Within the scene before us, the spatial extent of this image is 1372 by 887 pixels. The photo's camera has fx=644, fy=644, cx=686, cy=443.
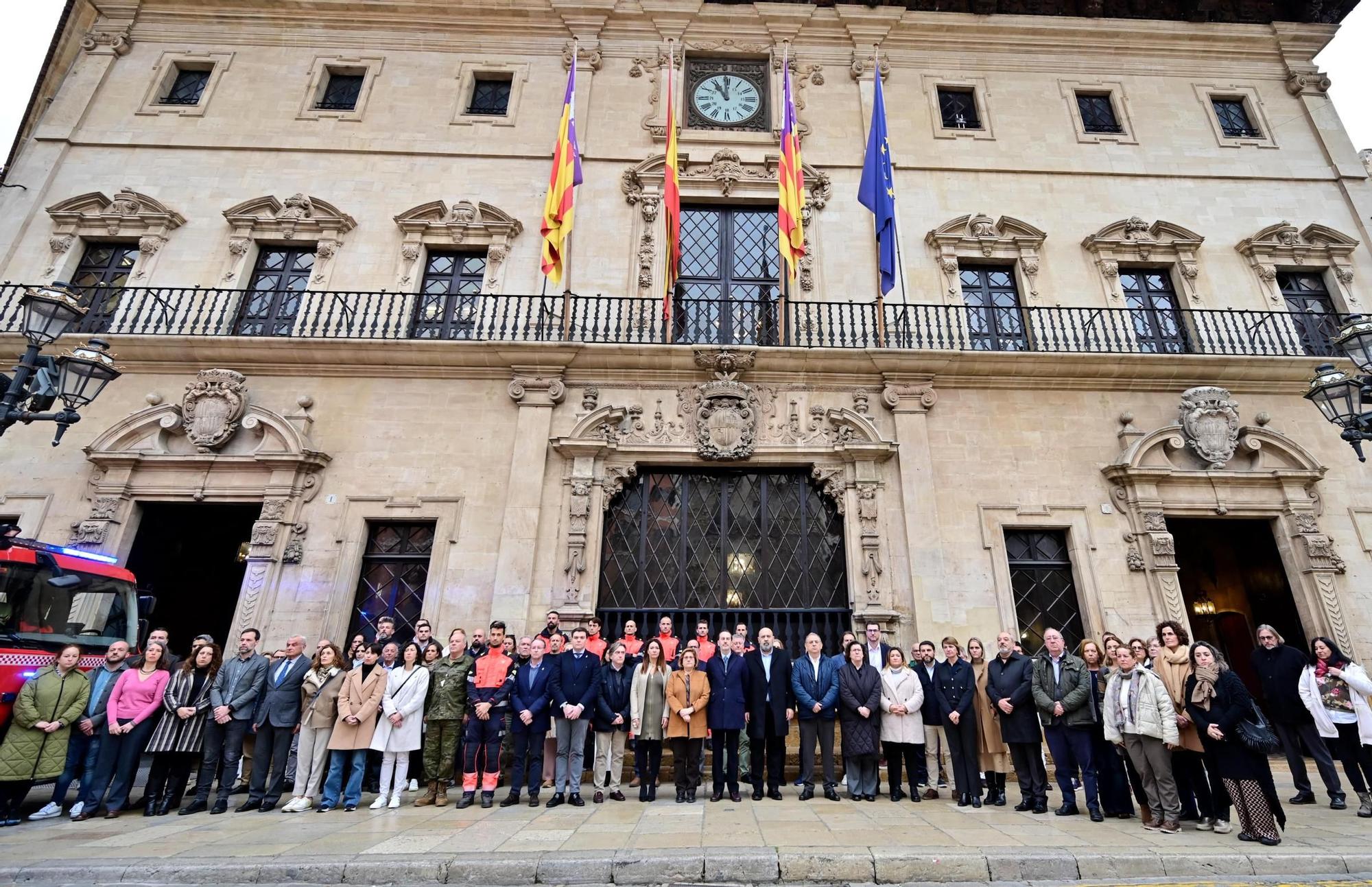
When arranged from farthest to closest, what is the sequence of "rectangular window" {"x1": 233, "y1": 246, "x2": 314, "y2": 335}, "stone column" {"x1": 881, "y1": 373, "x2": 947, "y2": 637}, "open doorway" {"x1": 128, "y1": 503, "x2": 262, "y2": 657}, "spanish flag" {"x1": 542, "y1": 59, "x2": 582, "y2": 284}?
"rectangular window" {"x1": 233, "y1": 246, "x2": 314, "y2": 335} → "spanish flag" {"x1": 542, "y1": 59, "x2": 582, "y2": 284} → "open doorway" {"x1": 128, "y1": 503, "x2": 262, "y2": 657} → "stone column" {"x1": 881, "y1": 373, "x2": 947, "y2": 637}

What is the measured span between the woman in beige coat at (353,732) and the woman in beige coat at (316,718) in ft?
0.39

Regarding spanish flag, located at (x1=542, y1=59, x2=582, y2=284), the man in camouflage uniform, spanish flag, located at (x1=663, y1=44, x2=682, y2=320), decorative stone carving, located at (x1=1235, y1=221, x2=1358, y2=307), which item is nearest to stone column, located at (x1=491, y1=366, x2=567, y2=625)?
spanish flag, located at (x1=542, y1=59, x2=582, y2=284)

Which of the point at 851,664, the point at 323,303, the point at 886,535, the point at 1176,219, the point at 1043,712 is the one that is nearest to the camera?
the point at 1043,712

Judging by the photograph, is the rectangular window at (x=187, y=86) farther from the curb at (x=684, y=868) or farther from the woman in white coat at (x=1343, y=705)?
the woman in white coat at (x=1343, y=705)

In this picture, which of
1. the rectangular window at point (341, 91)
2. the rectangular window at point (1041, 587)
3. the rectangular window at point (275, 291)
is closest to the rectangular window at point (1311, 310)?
the rectangular window at point (1041, 587)

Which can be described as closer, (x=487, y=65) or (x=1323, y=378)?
(x=1323, y=378)

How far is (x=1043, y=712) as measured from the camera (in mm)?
5988

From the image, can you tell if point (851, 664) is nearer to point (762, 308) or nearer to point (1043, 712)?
point (1043, 712)

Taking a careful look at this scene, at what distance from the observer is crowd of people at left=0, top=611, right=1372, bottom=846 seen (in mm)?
5902

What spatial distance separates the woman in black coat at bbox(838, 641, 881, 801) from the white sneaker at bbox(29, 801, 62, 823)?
7.47 metres

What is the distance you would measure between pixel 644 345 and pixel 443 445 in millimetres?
3664

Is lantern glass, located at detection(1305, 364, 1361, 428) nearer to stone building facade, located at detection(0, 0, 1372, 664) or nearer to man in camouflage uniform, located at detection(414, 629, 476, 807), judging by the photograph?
stone building facade, located at detection(0, 0, 1372, 664)

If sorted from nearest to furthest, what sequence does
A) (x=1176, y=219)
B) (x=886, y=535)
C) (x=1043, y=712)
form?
(x=1043, y=712)
(x=886, y=535)
(x=1176, y=219)

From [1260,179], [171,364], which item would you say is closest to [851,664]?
[171,364]
